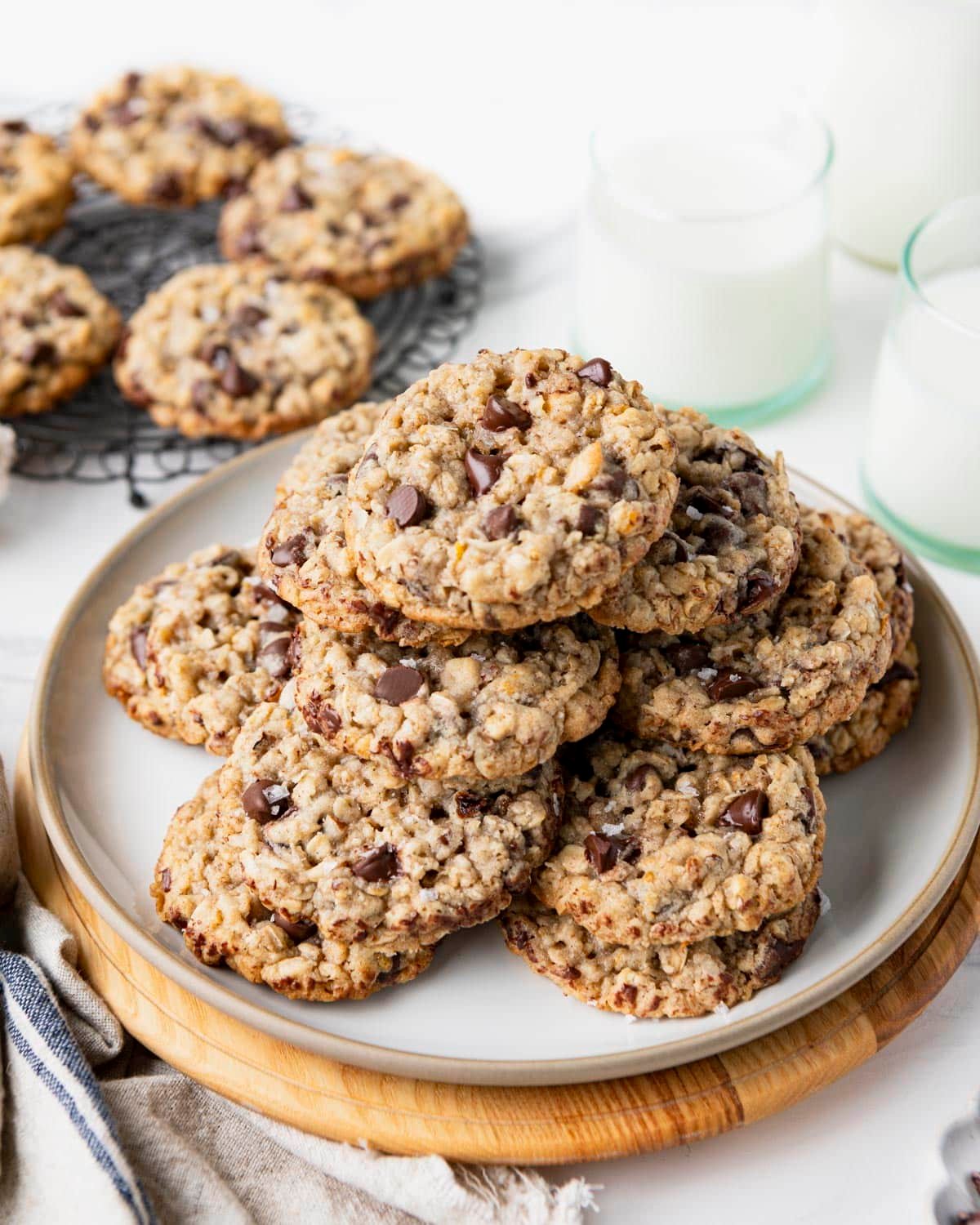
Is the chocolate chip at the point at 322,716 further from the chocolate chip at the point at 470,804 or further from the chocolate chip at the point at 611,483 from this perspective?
the chocolate chip at the point at 611,483

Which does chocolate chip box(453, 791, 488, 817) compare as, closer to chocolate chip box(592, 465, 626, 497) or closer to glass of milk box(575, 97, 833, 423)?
chocolate chip box(592, 465, 626, 497)

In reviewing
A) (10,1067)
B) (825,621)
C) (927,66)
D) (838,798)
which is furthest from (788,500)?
(927,66)

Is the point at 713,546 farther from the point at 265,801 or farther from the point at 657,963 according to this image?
the point at 265,801

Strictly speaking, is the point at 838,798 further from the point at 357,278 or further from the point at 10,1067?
the point at 357,278

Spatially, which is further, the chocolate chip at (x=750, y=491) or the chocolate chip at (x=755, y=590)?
the chocolate chip at (x=750, y=491)

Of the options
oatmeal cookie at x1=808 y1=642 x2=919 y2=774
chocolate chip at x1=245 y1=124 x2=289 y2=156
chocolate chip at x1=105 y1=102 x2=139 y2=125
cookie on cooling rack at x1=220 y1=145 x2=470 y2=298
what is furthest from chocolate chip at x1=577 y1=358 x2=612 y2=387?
chocolate chip at x1=105 y1=102 x2=139 y2=125

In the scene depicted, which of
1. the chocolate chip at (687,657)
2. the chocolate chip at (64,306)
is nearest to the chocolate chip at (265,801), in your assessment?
the chocolate chip at (687,657)

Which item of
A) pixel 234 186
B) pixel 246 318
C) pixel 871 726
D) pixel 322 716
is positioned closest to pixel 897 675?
pixel 871 726
